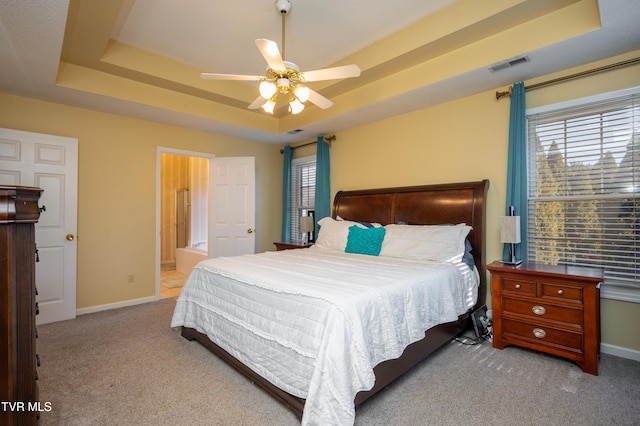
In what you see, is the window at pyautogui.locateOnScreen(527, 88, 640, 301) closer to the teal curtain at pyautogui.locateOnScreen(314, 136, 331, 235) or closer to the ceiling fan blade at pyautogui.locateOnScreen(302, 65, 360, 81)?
the ceiling fan blade at pyautogui.locateOnScreen(302, 65, 360, 81)

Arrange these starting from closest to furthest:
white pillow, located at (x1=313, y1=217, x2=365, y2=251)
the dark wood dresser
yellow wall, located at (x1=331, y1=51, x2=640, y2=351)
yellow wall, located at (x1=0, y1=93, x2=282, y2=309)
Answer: the dark wood dresser
yellow wall, located at (x1=331, y1=51, x2=640, y2=351)
yellow wall, located at (x1=0, y1=93, x2=282, y2=309)
white pillow, located at (x1=313, y1=217, x2=365, y2=251)

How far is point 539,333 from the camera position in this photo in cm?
250

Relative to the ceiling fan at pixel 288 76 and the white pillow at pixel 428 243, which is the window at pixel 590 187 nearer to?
the white pillow at pixel 428 243

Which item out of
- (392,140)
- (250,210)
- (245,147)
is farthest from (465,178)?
(245,147)

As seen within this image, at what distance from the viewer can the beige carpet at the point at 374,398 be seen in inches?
70.9

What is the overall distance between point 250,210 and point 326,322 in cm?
357

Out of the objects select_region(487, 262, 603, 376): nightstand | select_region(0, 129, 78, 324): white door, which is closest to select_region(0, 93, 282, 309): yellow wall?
select_region(0, 129, 78, 324): white door

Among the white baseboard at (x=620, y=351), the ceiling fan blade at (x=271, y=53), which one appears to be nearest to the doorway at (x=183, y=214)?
the ceiling fan blade at (x=271, y=53)

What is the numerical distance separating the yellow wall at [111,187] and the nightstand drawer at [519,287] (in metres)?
4.35

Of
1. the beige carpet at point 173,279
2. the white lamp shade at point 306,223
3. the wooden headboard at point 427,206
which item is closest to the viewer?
the wooden headboard at point 427,206

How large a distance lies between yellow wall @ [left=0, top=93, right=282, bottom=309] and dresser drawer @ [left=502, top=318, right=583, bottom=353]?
4.37 metres

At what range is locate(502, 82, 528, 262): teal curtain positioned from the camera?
2.96 m

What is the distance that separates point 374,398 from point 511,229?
1.93 metres

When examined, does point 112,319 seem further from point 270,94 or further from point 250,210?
point 270,94
